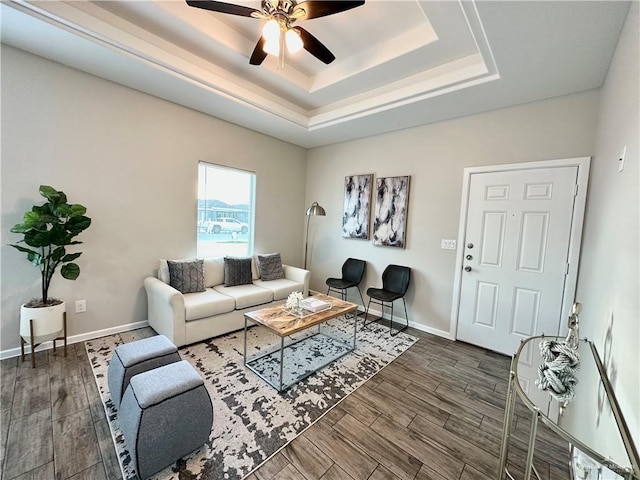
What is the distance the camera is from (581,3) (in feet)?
5.06

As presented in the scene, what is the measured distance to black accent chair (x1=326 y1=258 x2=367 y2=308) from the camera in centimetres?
394

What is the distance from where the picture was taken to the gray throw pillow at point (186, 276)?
3.08 meters

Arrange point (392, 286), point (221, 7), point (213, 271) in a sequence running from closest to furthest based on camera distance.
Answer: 1. point (221, 7)
2. point (213, 271)
3. point (392, 286)

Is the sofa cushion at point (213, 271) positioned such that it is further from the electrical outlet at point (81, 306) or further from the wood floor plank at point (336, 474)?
the wood floor plank at point (336, 474)

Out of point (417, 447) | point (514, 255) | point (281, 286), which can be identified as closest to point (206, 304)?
point (281, 286)

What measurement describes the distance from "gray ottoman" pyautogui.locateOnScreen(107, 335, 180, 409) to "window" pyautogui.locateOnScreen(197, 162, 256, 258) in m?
1.97

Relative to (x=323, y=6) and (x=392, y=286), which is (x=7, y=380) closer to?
(x=323, y=6)

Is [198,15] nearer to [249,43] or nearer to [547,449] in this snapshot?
[249,43]

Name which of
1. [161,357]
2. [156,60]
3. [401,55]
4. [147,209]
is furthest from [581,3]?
[147,209]

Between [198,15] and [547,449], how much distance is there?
4266 millimetres

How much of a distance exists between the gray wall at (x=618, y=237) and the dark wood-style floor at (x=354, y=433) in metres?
0.89

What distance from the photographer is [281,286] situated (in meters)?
3.71

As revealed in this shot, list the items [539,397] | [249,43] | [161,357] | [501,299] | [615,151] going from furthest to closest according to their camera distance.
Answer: [501,299]
[249,43]
[161,357]
[615,151]
[539,397]

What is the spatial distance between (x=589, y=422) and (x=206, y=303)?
295 cm
